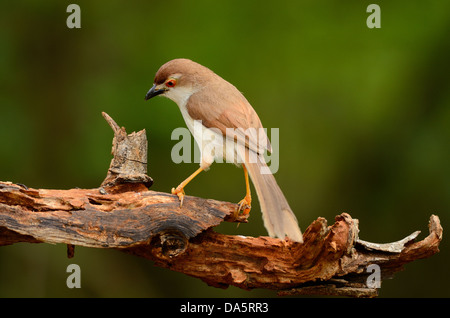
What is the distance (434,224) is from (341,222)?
0.71 metres

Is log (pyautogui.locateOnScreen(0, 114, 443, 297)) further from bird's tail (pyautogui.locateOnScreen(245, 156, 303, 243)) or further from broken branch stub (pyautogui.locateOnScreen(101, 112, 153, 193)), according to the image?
bird's tail (pyautogui.locateOnScreen(245, 156, 303, 243))

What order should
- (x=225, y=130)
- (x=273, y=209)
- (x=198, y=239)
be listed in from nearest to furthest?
1. (x=273, y=209)
2. (x=198, y=239)
3. (x=225, y=130)

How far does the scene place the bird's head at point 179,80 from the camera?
4770mm

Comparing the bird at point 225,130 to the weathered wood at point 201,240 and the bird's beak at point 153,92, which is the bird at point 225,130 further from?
the weathered wood at point 201,240

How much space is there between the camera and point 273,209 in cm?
403

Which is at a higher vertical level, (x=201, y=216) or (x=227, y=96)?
(x=227, y=96)

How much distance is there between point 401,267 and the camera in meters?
4.30

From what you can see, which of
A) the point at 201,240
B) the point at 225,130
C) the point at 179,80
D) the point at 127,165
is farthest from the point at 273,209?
the point at 179,80

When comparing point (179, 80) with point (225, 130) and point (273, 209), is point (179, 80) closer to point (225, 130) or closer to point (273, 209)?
point (225, 130)

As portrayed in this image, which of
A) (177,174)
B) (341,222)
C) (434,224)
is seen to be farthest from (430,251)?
(177,174)

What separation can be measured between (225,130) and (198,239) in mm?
787

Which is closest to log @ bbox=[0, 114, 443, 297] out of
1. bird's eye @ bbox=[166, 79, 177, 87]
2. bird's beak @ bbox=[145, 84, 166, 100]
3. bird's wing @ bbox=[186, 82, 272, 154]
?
bird's wing @ bbox=[186, 82, 272, 154]

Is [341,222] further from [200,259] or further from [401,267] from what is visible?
[200,259]

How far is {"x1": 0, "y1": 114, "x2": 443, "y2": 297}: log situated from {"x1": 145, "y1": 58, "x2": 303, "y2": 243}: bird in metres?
0.19
